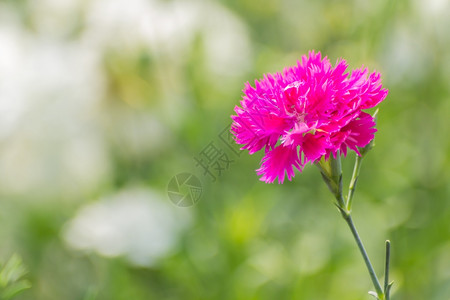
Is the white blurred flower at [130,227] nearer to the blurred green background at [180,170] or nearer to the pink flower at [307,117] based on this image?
the blurred green background at [180,170]

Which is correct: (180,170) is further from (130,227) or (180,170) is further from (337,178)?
(337,178)

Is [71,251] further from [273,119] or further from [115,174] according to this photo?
[273,119]

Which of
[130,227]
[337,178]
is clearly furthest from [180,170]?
[337,178]

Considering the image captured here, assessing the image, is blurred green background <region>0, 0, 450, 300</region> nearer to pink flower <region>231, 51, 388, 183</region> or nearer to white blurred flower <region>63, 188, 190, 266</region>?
white blurred flower <region>63, 188, 190, 266</region>

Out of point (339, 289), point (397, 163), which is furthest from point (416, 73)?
point (339, 289)

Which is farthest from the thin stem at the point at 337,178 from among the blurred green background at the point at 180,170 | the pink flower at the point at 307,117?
the blurred green background at the point at 180,170

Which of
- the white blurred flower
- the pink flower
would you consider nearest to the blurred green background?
the white blurred flower
